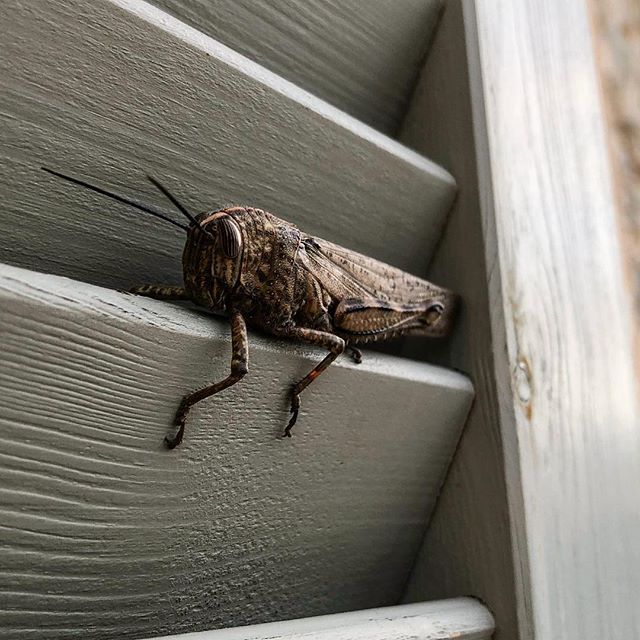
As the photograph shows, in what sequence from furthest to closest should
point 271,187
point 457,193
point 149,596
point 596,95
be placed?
point 596,95 < point 457,193 < point 271,187 < point 149,596

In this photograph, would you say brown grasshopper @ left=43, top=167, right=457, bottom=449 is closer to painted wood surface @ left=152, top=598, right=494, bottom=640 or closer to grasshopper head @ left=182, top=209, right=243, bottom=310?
grasshopper head @ left=182, top=209, right=243, bottom=310

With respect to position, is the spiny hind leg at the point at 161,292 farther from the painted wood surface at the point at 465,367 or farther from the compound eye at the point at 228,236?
the painted wood surface at the point at 465,367

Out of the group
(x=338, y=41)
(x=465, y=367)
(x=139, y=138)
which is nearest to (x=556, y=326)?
(x=465, y=367)

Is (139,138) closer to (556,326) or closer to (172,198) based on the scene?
(172,198)

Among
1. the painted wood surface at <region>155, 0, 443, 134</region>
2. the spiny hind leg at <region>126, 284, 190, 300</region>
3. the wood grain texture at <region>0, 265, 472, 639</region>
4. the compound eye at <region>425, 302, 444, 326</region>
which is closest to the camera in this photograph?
the wood grain texture at <region>0, 265, 472, 639</region>

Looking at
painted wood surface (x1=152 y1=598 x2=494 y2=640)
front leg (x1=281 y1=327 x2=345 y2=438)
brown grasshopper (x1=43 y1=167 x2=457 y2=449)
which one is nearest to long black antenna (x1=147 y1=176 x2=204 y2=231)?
brown grasshopper (x1=43 y1=167 x2=457 y2=449)

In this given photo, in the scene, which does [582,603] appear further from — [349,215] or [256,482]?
[349,215]

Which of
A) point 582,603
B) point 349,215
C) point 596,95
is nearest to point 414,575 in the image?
point 582,603
